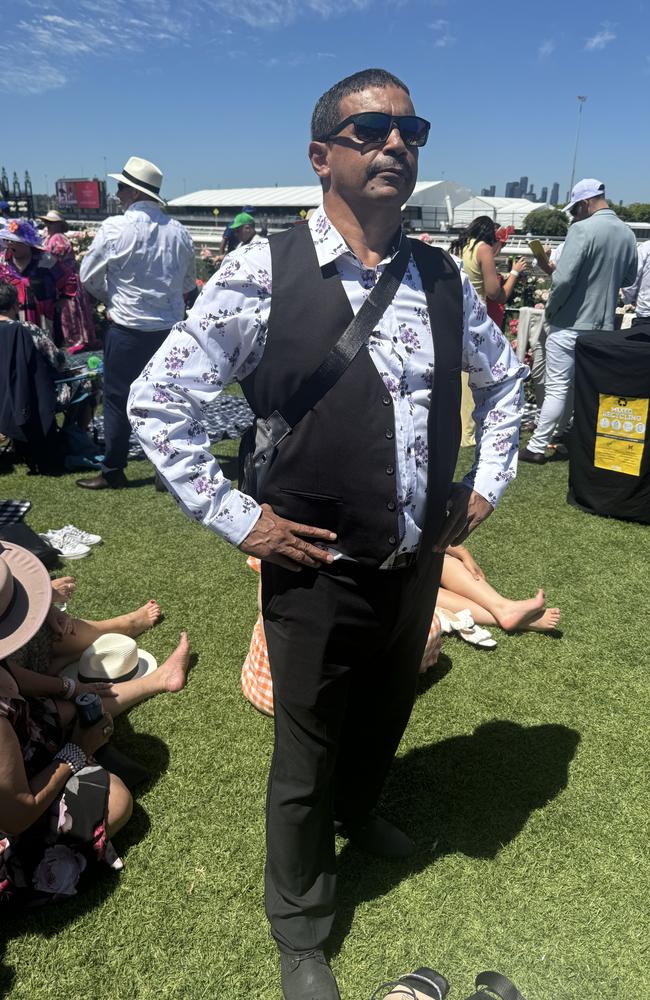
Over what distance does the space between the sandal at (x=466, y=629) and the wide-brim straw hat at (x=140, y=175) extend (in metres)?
4.03

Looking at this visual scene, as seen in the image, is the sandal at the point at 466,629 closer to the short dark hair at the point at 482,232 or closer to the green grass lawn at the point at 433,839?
the green grass lawn at the point at 433,839

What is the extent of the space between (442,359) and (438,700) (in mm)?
1922

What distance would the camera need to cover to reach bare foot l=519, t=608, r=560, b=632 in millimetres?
3598

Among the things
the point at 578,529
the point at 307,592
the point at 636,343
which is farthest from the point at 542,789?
the point at 636,343

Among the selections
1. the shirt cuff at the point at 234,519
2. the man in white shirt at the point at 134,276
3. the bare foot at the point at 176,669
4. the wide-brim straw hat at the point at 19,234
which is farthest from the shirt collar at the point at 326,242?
the wide-brim straw hat at the point at 19,234

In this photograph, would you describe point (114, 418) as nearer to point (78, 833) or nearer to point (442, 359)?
point (78, 833)

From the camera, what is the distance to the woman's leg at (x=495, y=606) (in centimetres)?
356

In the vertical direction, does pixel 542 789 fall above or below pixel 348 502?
below

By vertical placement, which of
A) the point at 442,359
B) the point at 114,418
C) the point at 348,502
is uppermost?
the point at 442,359

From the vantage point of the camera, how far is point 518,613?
140 inches

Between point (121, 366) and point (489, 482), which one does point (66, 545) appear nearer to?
point (121, 366)

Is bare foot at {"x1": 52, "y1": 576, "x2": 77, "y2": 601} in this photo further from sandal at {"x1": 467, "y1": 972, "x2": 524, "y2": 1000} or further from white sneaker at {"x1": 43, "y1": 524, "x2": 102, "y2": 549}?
sandal at {"x1": 467, "y1": 972, "x2": 524, "y2": 1000}

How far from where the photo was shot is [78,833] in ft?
7.18

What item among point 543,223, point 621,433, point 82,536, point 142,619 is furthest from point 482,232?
point 543,223
